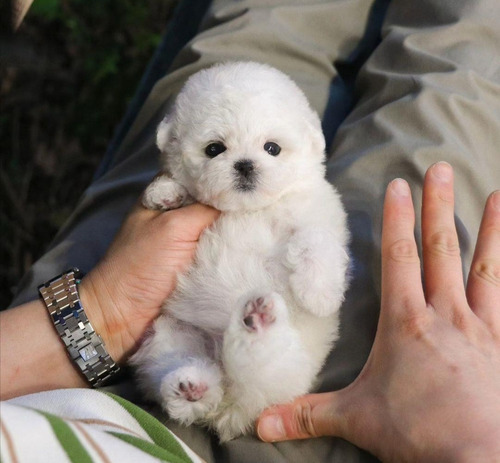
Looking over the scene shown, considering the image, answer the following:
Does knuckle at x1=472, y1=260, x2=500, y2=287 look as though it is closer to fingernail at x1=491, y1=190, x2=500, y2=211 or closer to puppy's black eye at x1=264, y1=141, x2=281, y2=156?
fingernail at x1=491, y1=190, x2=500, y2=211

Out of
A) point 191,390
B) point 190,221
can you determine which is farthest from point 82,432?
point 190,221

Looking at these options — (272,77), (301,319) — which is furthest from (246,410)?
(272,77)

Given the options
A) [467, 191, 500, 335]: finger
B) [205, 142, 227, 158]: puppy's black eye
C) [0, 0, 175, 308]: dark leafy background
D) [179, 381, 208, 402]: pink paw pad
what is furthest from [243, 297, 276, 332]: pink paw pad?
[0, 0, 175, 308]: dark leafy background

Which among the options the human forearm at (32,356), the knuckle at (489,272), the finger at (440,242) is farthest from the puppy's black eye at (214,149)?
the knuckle at (489,272)

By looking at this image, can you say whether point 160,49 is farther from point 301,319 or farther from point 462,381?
point 462,381

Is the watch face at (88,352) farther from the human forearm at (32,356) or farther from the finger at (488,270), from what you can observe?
the finger at (488,270)
